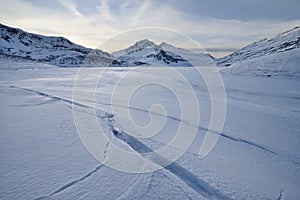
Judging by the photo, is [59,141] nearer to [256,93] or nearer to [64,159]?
[64,159]

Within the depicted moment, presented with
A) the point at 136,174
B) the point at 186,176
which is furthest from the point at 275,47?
the point at 136,174

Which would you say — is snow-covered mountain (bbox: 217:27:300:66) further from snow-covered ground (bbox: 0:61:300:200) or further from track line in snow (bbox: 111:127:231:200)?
track line in snow (bbox: 111:127:231:200)

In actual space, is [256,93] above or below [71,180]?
above

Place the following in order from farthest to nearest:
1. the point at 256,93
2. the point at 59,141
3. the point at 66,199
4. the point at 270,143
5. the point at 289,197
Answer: the point at 256,93, the point at 270,143, the point at 59,141, the point at 289,197, the point at 66,199

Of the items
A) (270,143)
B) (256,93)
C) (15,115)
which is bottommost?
(15,115)

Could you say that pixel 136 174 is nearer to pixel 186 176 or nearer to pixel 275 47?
pixel 186 176

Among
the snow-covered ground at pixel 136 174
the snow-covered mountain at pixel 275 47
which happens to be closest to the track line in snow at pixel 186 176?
the snow-covered ground at pixel 136 174

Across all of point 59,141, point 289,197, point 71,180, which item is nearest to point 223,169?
point 289,197

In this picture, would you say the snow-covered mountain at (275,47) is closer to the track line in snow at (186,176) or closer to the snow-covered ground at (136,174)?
the snow-covered ground at (136,174)

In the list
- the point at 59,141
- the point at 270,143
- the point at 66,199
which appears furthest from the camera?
the point at 270,143

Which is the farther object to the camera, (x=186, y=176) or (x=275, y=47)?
(x=275, y=47)

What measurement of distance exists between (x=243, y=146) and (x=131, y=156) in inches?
85.5

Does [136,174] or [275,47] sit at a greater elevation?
[275,47]

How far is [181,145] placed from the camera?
371 centimetres
